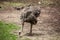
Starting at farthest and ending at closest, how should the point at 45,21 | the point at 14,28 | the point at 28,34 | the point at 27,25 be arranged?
the point at 45,21 → the point at 27,25 → the point at 14,28 → the point at 28,34

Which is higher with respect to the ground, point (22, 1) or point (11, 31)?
point (22, 1)

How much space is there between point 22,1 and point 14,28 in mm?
8038

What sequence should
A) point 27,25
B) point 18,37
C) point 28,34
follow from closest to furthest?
1. point 18,37
2. point 28,34
3. point 27,25

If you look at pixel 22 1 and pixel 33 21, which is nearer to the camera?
pixel 33 21

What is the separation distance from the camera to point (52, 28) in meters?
10.0

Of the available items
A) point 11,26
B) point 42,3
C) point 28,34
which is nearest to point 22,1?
point 42,3

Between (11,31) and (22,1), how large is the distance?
8441 mm

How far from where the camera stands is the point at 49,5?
16766 millimetres

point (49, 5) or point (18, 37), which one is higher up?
point (49, 5)

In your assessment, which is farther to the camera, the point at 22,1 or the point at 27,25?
the point at 22,1

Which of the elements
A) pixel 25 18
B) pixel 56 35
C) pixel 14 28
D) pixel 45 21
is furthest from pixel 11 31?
pixel 45 21

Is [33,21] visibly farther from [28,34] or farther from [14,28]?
[14,28]

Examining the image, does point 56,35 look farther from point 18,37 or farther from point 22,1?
point 22,1

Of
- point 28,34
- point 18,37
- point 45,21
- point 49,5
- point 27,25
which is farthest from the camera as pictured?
point 49,5
